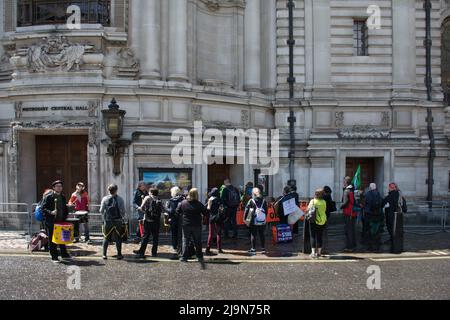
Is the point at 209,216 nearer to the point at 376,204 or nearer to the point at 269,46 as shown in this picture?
the point at 376,204

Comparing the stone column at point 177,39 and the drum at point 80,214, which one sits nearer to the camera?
the drum at point 80,214

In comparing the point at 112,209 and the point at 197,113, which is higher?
the point at 197,113

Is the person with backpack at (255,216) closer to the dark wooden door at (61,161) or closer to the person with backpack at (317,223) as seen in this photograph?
the person with backpack at (317,223)

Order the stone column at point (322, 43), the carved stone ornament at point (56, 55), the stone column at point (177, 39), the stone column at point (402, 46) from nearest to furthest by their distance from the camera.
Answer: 1. the carved stone ornament at point (56, 55)
2. the stone column at point (177, 39)
3. the stone column at point (322, 43)
4. the stone column at point (402, 46)

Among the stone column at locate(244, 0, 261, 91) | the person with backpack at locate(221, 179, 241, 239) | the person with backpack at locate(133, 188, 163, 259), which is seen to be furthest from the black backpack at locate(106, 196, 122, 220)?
the stone column at locate(244, 0, 261, 91)

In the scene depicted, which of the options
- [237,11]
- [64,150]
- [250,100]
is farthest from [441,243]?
[64,150]

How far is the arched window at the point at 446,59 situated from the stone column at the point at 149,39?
12.6 m

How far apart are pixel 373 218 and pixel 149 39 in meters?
9.34

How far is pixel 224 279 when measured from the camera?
9.74 metres

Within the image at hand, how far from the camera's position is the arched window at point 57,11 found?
1658cm

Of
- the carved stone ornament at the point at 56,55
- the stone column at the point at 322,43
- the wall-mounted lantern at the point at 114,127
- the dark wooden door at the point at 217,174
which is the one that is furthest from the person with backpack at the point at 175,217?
the stone column at the point at 322,43

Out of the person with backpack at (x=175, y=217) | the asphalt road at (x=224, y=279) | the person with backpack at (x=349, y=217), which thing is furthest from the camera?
the person with backpack at (x=349, y=217)

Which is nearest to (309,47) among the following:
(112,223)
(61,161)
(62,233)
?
(61,161)
